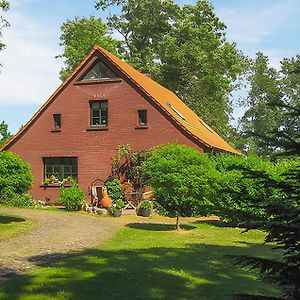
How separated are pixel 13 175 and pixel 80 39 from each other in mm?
24755

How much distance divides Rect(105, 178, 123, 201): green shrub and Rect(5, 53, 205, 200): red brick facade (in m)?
1.14

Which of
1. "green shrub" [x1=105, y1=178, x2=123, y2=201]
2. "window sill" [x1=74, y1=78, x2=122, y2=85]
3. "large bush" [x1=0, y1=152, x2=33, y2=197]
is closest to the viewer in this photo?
"large bush" [x1=0, y1=152, x2=33, y2=197]

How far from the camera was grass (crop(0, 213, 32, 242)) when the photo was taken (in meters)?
15.1

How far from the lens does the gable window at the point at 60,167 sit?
28733 mm

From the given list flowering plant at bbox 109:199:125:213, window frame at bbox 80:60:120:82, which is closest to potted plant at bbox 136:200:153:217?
flowering plant at bbox 109:199:125:213

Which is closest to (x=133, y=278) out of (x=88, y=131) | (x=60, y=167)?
(x=88, y=131)

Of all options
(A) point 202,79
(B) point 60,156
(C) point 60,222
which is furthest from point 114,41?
(C) point 60,222

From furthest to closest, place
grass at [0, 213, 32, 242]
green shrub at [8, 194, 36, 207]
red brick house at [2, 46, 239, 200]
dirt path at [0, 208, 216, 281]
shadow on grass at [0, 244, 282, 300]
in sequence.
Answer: red brick house at [2, 46, 239, 200] → green shrub at [8, 194, 36, 207] → grass at [0, 213, 32, 242] → dirt path at [0, 208, 216, 281] → shadow on grass at [0, 244, 282, 300]

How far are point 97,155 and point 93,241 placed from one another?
13798 millimetres

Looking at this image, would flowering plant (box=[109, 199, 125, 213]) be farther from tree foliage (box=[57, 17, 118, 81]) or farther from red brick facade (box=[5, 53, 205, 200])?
tree foliage (box=[57, 17, 118, 81])

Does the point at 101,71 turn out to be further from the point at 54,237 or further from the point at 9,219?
the point at 54,237

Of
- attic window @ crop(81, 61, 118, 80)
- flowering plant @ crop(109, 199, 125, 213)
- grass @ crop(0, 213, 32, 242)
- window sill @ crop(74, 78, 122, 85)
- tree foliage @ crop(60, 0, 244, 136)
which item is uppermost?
tree foliage @ crop(60, 0, 244, 136)

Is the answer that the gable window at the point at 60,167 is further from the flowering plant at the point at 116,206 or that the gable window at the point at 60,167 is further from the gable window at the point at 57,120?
the flowering plant at the point at 116,206

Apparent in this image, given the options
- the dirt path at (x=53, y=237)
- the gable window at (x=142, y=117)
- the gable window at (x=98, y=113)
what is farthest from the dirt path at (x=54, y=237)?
the gable window at (x=98, y=113)
